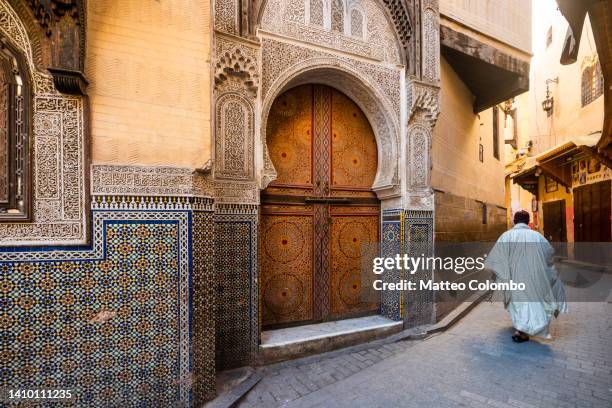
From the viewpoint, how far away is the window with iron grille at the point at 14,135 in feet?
7.91

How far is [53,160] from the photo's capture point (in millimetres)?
2531

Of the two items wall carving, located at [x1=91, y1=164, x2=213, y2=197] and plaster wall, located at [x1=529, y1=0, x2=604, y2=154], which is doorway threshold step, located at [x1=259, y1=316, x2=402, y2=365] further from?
plaster wall, located at [x1=529, y1=0, x2=604, y2=154]

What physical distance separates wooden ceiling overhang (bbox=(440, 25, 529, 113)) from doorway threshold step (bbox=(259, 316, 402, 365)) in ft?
→ 14.9

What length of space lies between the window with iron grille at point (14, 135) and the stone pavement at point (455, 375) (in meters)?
2.50

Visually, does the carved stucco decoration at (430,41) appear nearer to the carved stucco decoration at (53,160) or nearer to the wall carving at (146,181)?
the wall carving at (146,181)

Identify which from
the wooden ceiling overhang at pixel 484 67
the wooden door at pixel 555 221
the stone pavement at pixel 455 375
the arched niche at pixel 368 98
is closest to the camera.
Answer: the stone pavement at pixel 455 375

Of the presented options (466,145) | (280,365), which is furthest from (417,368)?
(466,145)

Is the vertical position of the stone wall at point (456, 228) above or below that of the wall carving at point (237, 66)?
below

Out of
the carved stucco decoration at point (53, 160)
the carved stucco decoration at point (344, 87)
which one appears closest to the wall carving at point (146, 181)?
the carved stucco decoration at point (53, 160)

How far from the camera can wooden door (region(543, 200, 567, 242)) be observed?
12.7m

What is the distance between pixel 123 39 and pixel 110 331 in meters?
2.33

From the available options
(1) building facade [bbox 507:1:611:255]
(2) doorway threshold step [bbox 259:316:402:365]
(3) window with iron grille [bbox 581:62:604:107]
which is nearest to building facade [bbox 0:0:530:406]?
(2) doorway threshold step [bbox 259:316:402:365]

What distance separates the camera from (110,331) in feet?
8.56

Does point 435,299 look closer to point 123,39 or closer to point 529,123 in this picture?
point 123,39
